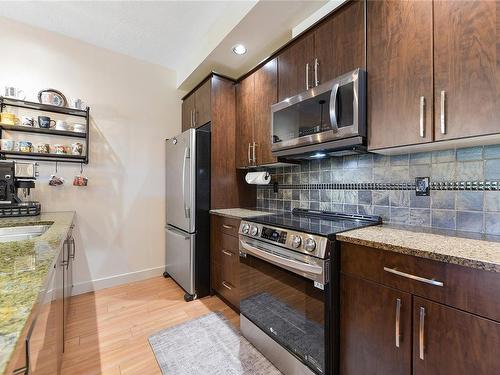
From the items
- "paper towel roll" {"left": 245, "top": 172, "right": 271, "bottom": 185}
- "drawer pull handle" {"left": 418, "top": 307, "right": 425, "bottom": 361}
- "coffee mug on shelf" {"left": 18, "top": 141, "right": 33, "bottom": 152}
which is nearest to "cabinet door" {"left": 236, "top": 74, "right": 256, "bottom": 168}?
"paper towel roll" {"left": 245, "top": 172, "right": 271, "bottom": 185}

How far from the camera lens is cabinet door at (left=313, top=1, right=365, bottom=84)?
1.40 meters

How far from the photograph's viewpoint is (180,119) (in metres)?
3.13

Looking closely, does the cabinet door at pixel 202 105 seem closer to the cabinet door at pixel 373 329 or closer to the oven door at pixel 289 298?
the oven door at pixel 289 298

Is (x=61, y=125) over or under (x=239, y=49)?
under

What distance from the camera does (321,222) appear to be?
1599 mm

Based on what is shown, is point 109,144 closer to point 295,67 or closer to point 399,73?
point 295,67

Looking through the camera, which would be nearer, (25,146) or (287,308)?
(287,308)

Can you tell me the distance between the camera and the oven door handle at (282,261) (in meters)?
1.21

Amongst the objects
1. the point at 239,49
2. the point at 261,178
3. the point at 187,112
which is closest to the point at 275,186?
the point at 261,178

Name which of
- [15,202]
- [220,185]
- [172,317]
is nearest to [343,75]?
[220,185]

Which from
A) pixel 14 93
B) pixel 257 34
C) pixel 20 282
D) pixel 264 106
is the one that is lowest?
pixel 20 282

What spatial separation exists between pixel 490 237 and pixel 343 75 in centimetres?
114

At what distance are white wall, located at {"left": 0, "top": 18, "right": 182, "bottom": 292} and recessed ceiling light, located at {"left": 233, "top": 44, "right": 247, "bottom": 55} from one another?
46.9 inches

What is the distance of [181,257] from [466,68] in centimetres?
256
